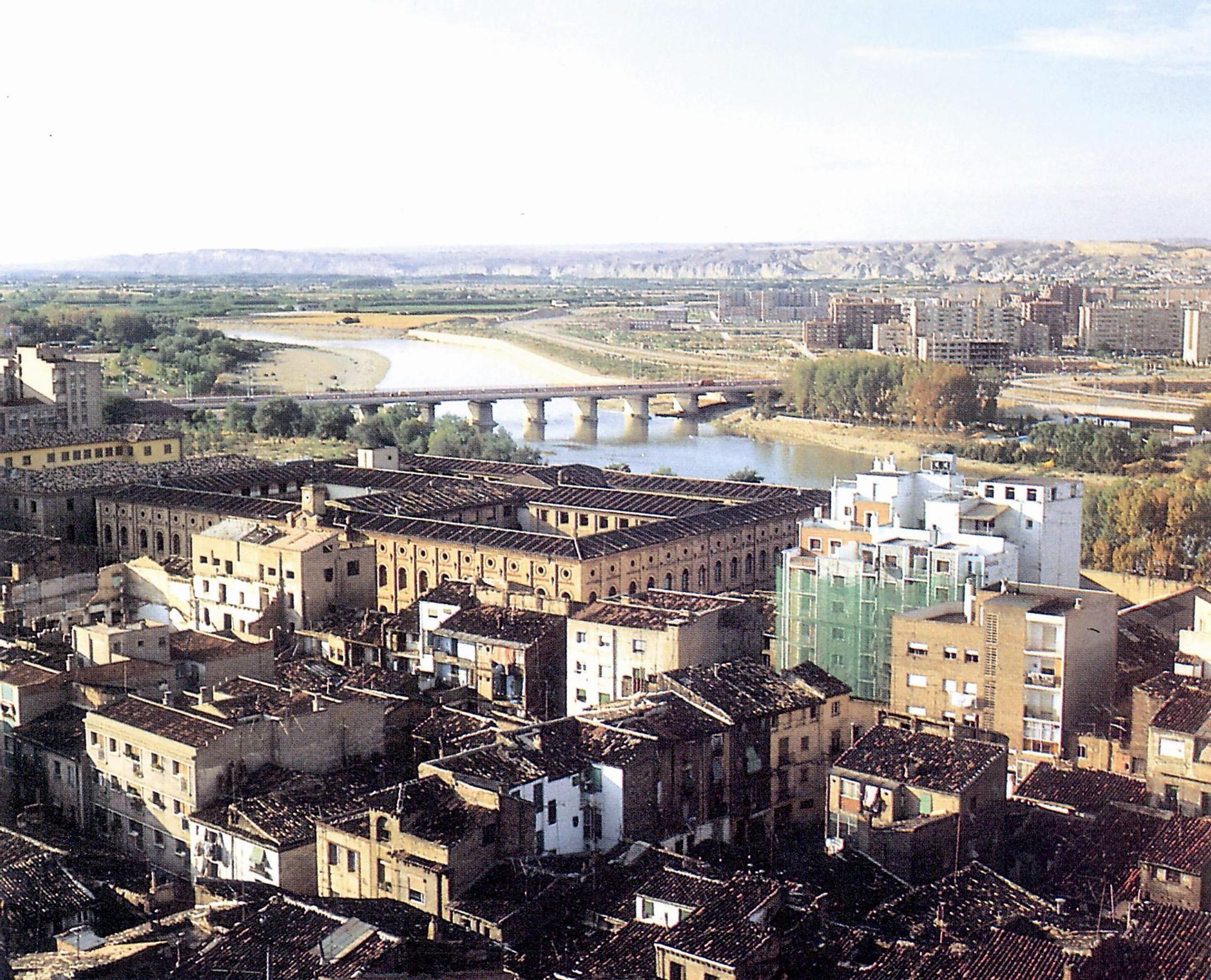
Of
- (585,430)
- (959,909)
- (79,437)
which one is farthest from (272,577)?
(585,430)

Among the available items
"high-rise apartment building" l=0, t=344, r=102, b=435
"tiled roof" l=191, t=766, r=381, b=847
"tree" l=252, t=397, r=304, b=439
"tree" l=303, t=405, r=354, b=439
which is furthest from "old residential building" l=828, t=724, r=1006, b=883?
"tree" l=252, t=397, r=304, b=439

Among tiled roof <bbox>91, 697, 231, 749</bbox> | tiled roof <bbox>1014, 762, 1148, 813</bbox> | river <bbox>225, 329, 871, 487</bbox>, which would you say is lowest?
river <bbox>225, 329, 871, 487</bbox>

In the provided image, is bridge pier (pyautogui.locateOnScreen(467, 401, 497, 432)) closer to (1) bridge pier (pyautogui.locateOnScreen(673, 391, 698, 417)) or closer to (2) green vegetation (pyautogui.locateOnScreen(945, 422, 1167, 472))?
(1) bridge pier (pyautogui.locateOnScreen(673, 391, 698, 417))

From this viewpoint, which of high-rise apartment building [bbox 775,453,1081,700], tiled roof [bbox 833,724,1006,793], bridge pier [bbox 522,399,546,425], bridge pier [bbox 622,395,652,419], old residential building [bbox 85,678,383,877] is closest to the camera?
tiled roof [bbox 833,724,1006,793]

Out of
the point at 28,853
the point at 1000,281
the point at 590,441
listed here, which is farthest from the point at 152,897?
the point at 1000,281

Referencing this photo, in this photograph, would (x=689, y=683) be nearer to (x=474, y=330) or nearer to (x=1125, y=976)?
(x=1125, y=976)

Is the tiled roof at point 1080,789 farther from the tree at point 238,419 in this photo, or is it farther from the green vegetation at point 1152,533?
the tree at point 238,419
